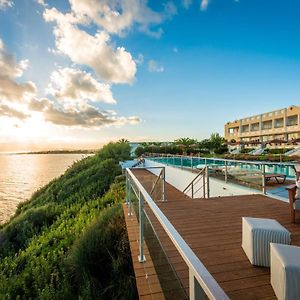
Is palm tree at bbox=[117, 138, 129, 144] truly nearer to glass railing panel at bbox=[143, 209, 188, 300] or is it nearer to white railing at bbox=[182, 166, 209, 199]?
white railing at bbox=[182, 166, 209, 199]

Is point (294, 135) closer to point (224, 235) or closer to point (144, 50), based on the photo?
point (144, 50)

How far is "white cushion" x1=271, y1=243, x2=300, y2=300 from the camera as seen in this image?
2.13 meters

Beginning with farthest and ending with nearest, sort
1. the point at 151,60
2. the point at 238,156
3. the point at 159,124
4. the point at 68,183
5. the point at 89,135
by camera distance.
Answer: the point at 89,135 → the point at 159,124 → the point at 238,156 → the point at 68,183 → the point at 151,60

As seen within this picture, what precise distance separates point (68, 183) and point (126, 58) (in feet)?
35.9

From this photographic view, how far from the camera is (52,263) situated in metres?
6.72

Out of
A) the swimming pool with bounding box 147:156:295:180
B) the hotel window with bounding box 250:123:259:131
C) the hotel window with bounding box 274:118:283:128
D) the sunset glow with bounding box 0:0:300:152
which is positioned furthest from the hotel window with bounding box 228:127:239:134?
the swimming pool with bounding box 147:156:295:180

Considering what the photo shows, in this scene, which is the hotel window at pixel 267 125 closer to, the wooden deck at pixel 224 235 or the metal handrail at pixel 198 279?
the wooden deck at pixel 224 235

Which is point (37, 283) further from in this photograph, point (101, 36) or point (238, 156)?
point (238, 156)

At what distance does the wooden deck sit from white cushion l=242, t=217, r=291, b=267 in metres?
0.10

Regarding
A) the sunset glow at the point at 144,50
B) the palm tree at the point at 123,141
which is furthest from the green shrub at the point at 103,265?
the palm tree at the point at 123,141

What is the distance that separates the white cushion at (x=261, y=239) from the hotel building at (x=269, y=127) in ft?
110

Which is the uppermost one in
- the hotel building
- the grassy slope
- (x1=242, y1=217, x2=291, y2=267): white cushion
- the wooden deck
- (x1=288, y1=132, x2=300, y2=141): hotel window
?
the hotel building

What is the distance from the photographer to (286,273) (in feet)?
7.05

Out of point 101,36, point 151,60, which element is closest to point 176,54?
point 151,60
